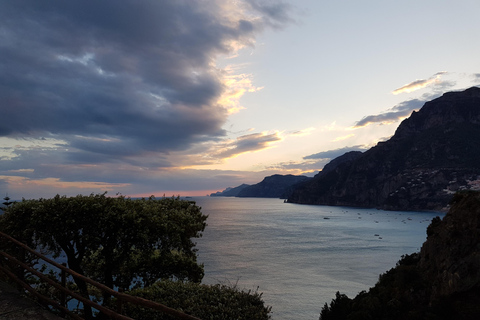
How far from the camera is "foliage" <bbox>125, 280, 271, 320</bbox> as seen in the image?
36.4 ft

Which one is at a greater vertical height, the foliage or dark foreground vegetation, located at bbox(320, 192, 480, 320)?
the foliage

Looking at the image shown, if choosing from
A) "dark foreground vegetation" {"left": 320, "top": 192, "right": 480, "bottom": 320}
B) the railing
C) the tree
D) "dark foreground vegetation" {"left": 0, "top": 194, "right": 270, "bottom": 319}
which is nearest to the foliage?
"dark foreground vegetation" {"left": 0, "top": 194, "right": 270, "bottom": 319}

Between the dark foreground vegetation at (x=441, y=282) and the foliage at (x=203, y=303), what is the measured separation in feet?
58.2

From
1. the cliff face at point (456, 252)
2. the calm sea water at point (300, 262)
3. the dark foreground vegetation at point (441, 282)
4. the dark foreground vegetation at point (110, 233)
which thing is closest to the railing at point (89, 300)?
the dark foreground vegetation at point (110, 233)

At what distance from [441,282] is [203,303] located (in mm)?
23921

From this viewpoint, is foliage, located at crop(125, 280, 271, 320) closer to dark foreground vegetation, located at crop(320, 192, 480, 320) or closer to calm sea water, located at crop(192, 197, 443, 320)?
dark foreground vegetation, located at crop(320, 192, 480, 320)

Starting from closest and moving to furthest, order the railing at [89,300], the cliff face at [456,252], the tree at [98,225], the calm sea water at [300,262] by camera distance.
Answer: the railing at [89,300] → the tree at [98,225] → the cliff face at [456,252] → the calm sea water at [300,262]

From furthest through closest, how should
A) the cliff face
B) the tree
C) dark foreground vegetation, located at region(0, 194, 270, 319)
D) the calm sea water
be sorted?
the calm sea water → the cliff face → the tree → dark foreground vegetation, located at region(0, 194, 270, 319)

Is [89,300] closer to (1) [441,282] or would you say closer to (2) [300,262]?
(1) [441,282]

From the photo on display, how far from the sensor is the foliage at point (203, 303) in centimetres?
1109

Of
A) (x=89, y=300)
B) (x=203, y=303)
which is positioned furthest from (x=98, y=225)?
(x=89, y=300)

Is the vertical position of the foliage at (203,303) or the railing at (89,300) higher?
the railing at (89,300)

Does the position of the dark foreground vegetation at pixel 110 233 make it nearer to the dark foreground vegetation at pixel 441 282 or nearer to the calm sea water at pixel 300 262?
the dark foreground vegetation at pixel 441 282

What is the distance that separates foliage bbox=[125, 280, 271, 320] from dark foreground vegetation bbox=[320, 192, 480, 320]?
17748mm
